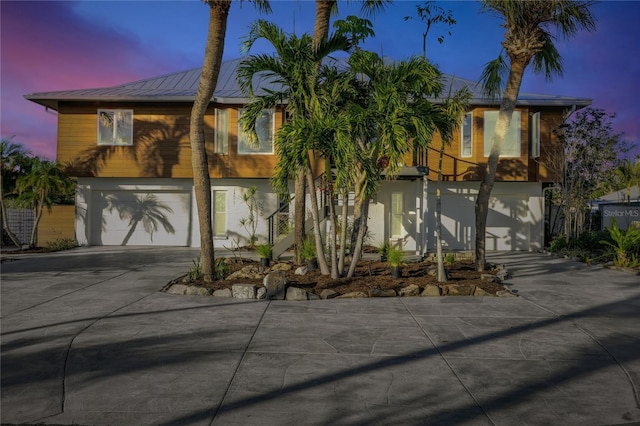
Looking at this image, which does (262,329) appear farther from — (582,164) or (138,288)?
(582,164)

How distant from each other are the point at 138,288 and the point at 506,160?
42.5 ft

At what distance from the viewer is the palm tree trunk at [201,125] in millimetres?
9352

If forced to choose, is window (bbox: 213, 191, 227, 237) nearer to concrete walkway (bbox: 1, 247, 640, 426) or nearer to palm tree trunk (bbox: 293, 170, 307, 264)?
palm tree trunk (bbox: 293, 170, 307, 264)

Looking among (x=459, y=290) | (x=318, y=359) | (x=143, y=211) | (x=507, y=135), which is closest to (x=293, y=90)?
(x=459, y=290)

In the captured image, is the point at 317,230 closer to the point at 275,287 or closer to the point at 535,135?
the point at 275,287

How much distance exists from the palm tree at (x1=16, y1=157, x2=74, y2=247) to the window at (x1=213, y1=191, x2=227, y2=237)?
4.92m

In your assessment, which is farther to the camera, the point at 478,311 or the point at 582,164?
the point at 582,164

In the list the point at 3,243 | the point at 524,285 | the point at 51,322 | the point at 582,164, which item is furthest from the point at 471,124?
the point at 3,243

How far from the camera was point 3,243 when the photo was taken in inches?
725

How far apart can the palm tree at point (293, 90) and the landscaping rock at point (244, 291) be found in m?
2.00

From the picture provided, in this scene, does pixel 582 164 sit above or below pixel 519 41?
below

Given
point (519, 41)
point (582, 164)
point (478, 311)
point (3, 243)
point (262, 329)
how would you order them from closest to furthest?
point (262, 329) < point (478, 311) < point (519, 41) < point (582, 164) < point (3, 243)

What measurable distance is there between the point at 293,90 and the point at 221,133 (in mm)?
8288

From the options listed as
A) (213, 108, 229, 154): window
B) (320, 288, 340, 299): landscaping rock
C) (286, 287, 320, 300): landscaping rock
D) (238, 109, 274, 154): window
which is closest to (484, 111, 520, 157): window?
(238, 109, 274, 154): window
